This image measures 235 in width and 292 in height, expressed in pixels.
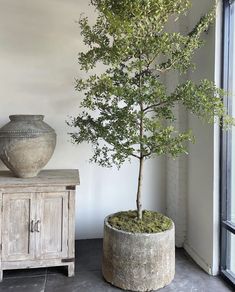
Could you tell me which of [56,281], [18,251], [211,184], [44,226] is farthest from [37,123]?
[211,184]

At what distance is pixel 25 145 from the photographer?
230 cm

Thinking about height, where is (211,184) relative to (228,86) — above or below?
below

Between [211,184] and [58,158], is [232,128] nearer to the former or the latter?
[211,184]

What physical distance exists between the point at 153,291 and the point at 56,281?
0.75 m

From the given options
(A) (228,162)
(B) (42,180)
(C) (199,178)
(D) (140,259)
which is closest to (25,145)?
(B) (42,180)

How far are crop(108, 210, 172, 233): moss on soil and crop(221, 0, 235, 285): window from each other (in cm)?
45

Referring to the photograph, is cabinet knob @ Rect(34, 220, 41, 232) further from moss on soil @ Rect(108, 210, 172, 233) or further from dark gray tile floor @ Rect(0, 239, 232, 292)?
moss on soil @ Rect(108, 210, 172, 233)

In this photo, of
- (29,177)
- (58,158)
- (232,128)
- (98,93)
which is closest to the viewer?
(98,93)

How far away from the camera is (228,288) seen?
2123 mm

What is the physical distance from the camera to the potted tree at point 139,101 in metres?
1.92

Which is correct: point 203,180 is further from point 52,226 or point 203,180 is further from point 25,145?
point 25,145

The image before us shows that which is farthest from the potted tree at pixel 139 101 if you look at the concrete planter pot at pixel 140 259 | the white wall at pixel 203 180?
the white wall at pixel 203 180

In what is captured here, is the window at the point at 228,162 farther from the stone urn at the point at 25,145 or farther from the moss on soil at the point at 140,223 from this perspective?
the stone urn at the point at 25,145

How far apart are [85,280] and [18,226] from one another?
0.67 metres
